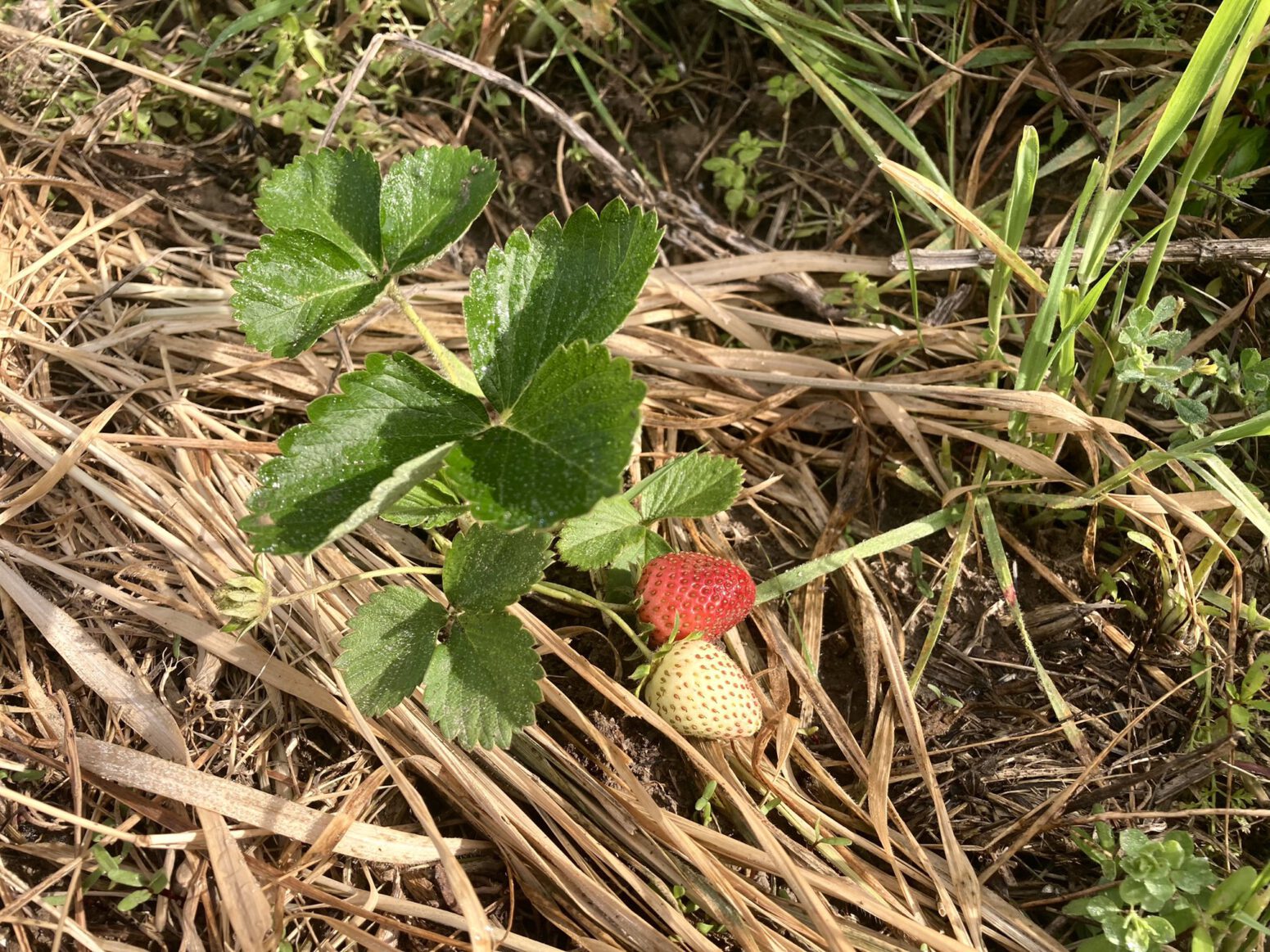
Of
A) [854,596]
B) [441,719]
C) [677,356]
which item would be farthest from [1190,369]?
[441,719]

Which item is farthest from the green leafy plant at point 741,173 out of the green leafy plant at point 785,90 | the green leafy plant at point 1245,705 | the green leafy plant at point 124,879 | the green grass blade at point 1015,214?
the green leafy plant at point 124,879

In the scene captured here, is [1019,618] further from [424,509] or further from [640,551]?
[424,509]

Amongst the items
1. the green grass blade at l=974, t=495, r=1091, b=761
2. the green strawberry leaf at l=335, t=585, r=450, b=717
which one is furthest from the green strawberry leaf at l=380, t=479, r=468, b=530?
the green grass blade at l=974, t=495, r=1091, b=761

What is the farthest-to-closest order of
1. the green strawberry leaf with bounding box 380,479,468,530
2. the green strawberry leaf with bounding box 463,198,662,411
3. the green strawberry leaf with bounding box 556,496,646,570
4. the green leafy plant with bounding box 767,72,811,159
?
1. the green leafy plant with bounding box 767,72,811,159
2. the green strawberry leaf with bounding box 556,496,646,570
3. the green strawberry leaf with bounding box 380,479,468,530
4. the green strawberry leaf with bounding box 463,198,662,411

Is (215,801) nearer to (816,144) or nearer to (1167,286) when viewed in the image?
(816,144)

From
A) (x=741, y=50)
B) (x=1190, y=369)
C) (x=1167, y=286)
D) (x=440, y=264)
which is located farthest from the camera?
(x=741, y=50)

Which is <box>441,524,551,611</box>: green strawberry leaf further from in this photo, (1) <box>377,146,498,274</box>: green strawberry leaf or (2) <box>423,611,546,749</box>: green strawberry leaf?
(1) <box>377,146,498,274</box>: green strawberry leaf

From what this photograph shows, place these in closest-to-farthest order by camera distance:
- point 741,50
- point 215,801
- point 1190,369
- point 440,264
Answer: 1. point 215,801
2. point 1190,369
3. point 440,264
4. point 741,50

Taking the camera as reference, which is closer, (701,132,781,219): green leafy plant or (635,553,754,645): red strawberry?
(635,553,754,645): red strawberry
